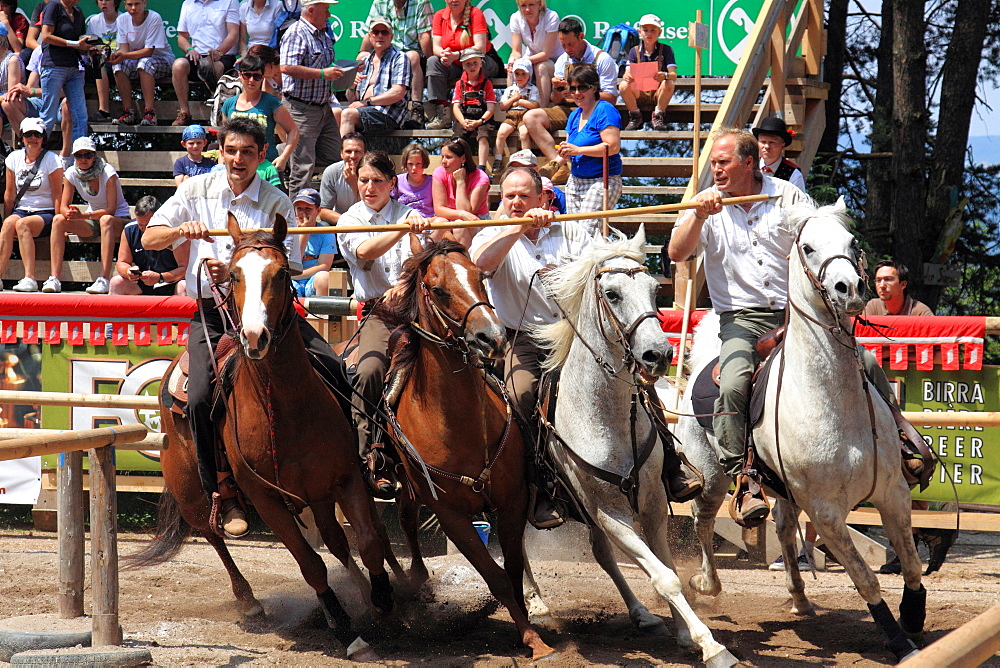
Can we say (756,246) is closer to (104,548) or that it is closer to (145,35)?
(104,548)

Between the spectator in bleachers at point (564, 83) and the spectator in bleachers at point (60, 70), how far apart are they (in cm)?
552

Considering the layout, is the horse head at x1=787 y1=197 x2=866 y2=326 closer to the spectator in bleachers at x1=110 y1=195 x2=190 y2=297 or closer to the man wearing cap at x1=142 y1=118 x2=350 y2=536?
the man wearing cap at x1=142 y1=118 x2=350 y2=536

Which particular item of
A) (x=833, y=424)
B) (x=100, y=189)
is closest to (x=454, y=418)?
(x=833, y=424)

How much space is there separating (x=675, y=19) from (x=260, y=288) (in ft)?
27.6

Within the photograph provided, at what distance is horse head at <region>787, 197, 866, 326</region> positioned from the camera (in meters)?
4.53

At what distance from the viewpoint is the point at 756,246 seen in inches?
219

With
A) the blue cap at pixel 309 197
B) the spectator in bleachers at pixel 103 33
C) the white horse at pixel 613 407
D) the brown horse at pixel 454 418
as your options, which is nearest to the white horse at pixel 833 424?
the white horse at pixel 613 407

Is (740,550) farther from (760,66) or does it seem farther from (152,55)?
(152,55)

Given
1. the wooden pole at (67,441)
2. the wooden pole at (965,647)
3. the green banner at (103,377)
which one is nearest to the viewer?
the wooden pole at (965,647)

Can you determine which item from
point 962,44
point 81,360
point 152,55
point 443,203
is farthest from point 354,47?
point 962,44

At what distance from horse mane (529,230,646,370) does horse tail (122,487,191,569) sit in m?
2.67

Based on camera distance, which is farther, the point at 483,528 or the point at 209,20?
the point at 209,20

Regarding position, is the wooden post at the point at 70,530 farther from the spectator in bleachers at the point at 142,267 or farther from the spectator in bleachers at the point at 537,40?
the spectator in bleachers at the point at 537,40

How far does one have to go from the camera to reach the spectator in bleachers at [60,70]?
12086mm
